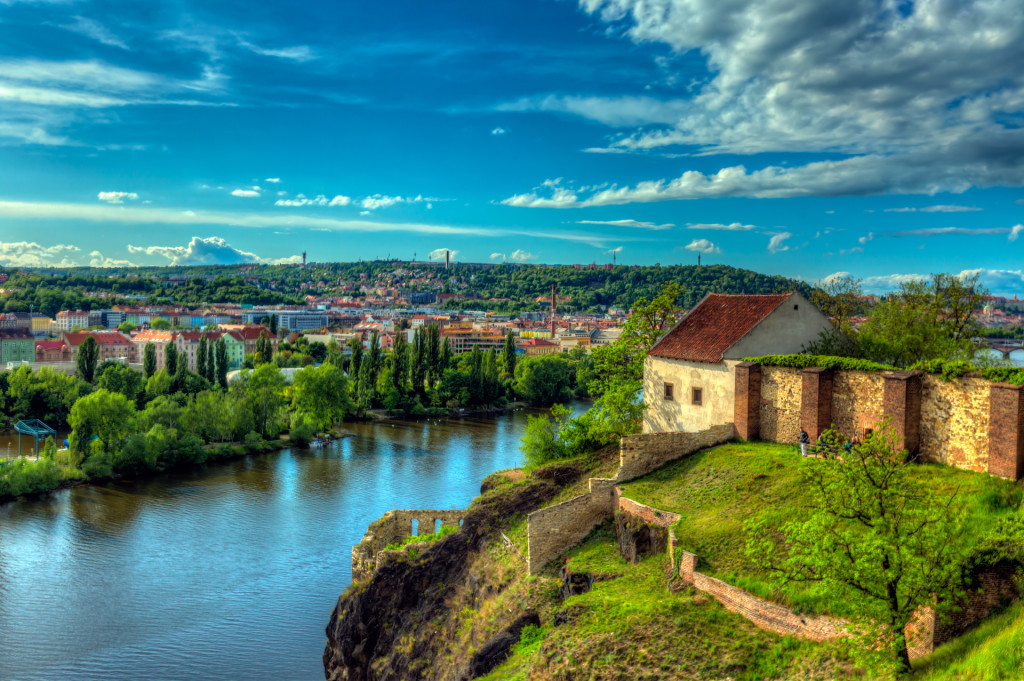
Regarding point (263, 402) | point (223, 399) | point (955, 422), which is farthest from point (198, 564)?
point (223, 399)

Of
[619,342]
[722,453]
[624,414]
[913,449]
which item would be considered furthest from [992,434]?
[619,342]

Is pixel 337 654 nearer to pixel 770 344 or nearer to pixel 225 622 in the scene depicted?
pixel 225 622

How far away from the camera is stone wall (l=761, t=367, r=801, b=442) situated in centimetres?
1958

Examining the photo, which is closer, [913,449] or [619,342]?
[913,449]

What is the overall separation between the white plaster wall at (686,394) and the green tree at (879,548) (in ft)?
31.1

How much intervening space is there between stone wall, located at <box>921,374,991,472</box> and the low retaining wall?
17.1 ft

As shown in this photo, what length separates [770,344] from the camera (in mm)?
21500

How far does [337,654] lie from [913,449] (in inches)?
607

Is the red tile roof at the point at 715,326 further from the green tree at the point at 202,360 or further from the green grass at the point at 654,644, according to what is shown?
the green tree at the point at 202,360

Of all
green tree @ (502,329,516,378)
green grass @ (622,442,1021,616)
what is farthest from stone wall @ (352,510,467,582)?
green tree @ (502,329,516,378)

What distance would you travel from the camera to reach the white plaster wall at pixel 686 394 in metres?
21.2

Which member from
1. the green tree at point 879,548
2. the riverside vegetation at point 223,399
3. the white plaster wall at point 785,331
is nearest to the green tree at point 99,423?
the riverside vegetation at point 223,399

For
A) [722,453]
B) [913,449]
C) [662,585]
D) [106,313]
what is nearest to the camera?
[662,585]

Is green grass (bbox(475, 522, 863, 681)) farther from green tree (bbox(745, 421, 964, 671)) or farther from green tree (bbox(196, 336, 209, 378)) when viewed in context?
green tree (bbox(196, 336, 209, 378))
